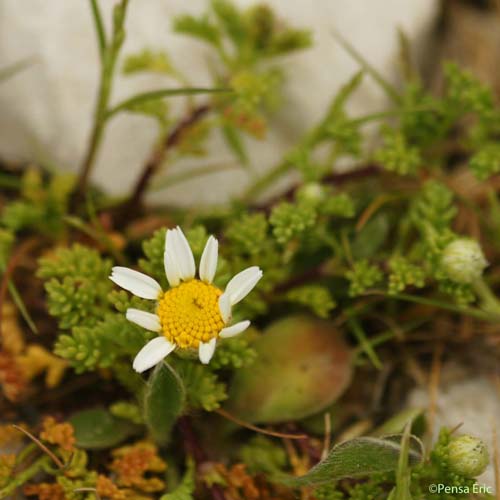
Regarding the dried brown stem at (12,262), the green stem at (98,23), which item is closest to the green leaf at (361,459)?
the dried brown stem at (12,262)

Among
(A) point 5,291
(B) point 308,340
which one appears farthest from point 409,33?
(A) point 5,291

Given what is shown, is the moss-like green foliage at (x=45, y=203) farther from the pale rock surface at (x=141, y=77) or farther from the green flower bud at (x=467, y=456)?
the green flower bud at (x=467, y=456)

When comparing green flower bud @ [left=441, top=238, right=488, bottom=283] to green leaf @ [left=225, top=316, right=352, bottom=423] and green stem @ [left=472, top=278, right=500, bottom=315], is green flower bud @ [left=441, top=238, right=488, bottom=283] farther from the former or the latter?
green leaf @ [left=225, top=316, right=352, bottom=423]

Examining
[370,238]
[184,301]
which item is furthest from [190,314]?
[370,238]

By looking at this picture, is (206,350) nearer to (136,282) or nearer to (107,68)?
(136,282)

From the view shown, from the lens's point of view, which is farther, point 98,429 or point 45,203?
point 45,203

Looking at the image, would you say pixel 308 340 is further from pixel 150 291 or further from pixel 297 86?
pixel 297 86
